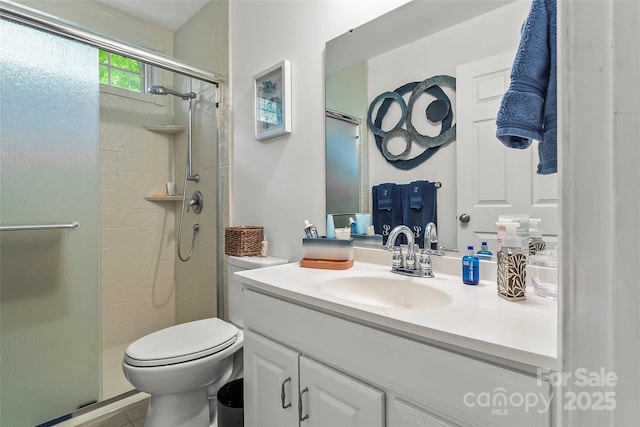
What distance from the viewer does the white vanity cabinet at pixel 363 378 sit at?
1.83 feet

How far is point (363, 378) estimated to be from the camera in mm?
752

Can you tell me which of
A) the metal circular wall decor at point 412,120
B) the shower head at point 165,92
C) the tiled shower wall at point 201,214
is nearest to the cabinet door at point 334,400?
the metal circular wall decor at point 412,120

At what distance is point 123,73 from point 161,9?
523 mm

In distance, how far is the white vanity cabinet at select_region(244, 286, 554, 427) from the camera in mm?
558

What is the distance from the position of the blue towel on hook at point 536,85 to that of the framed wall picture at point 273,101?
1014 mm

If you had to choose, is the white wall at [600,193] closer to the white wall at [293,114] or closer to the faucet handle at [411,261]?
the faucet handle at [411,261]

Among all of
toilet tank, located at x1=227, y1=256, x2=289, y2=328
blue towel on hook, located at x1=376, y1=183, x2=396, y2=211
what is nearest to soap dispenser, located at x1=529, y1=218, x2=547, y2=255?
blue towel on hook, located at x1=376, y1=183, x2=396, y2=211

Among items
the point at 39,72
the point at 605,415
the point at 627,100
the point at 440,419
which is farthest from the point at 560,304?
the point at 39,72

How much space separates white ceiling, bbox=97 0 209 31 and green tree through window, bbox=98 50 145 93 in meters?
0.31

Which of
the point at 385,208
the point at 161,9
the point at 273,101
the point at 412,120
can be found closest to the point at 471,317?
the point at 385,208

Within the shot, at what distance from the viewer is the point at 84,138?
1.56 meters

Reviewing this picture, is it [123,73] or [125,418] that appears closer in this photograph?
[125,418]

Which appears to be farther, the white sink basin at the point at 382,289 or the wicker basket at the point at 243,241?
the wicker basket at the point at 243,241

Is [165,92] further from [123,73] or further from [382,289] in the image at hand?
[382,289]
